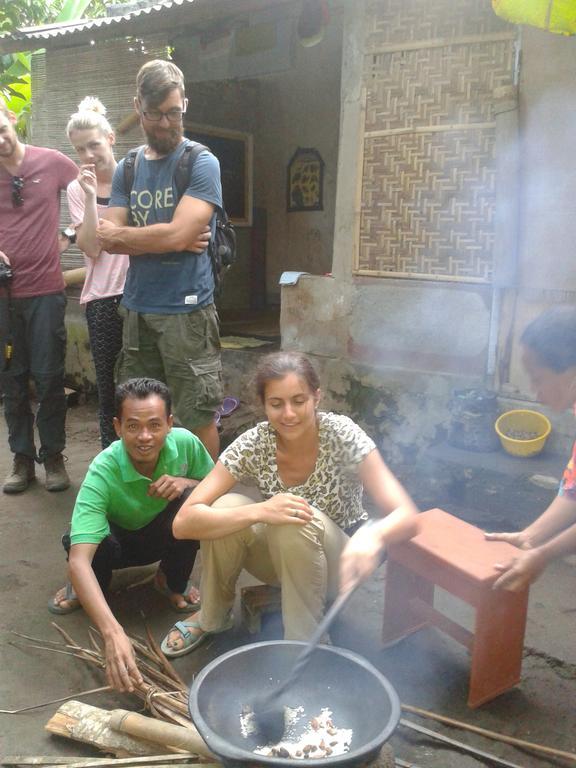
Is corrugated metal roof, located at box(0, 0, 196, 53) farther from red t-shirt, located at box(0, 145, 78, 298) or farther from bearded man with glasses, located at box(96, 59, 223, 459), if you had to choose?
bearded man with glasses, located at box(96, 59, 223, 459)

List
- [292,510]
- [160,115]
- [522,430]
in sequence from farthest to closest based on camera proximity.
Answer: [522,430] → [160,115] → [292,510]

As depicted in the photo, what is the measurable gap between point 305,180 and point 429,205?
4205 mm

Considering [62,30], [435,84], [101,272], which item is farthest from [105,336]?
[62,30]

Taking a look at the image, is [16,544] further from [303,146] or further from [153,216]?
[303,146]

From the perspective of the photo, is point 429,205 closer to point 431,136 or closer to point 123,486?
point 431,136

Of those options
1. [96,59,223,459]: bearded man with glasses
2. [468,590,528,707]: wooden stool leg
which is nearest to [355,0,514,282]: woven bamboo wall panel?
[96,59,223,459]: bearded man with glasses

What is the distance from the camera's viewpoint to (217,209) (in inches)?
141

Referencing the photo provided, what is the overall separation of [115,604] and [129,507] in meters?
0.64

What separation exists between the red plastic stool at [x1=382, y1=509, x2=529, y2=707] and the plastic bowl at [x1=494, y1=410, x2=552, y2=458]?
1.67 m

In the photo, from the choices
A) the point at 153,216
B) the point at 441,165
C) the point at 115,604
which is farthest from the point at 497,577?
the point at 441,165

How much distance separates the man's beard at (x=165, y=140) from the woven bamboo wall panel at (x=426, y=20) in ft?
7.10

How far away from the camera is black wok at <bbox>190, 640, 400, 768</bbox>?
1.95m

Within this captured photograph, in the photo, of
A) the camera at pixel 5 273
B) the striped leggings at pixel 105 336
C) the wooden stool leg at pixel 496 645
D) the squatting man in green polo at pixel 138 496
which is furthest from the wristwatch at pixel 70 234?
the wooden stool leg at pixel 496 645

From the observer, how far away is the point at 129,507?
3043 millimetres
